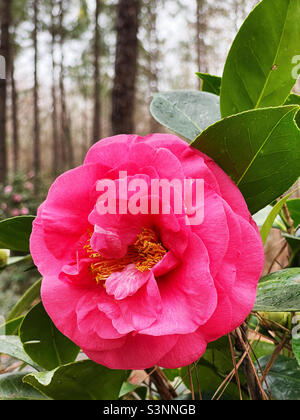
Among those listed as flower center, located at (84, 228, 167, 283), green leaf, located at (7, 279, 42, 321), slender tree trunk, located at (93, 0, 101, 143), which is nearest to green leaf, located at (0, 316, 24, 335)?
green leaf, located at (7, 279, 42, 321)

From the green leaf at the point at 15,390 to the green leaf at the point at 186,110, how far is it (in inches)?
12.2

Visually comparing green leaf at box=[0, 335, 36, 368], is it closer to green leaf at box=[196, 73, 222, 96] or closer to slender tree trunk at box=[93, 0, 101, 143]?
green leaf at box=[196, 73, 222, 96]

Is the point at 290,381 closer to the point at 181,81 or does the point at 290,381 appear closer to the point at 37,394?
the point at 37,394

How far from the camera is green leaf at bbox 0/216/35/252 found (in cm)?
41

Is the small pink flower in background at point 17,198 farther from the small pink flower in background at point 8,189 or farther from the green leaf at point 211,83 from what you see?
the green leaf at point 211,83

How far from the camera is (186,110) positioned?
0.49m

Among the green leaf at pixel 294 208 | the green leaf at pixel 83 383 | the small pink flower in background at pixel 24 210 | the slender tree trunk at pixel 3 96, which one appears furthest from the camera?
the slender tree trunk at pixel 3 96

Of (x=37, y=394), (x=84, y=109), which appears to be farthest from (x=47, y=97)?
(x=37, y=394)

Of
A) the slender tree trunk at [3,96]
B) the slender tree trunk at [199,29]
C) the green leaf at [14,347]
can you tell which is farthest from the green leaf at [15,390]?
the slender tree trunk at [199,29]

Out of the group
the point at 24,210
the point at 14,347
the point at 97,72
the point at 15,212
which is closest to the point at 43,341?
the point at 14,347

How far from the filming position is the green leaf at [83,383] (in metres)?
0.40

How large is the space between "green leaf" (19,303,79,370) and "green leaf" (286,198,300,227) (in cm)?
29
